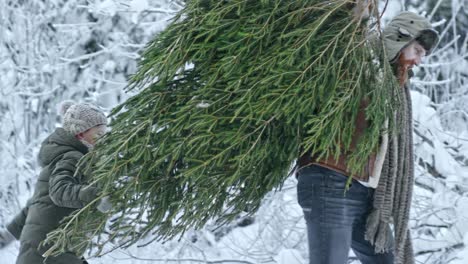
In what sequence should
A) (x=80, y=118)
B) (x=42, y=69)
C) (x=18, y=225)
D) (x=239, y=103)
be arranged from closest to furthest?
(x=239, y=103), (x=80, y=118), (x=18, y=225), (x=42, y=69)

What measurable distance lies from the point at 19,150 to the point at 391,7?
3.95m

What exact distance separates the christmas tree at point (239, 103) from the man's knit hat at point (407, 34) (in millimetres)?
187

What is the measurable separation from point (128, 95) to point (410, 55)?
458 cm

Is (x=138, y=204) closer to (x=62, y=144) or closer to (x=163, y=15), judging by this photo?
(x=62, y=144)

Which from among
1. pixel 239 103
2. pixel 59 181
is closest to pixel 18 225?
pixel 59 181

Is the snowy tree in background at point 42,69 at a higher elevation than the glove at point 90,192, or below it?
higher

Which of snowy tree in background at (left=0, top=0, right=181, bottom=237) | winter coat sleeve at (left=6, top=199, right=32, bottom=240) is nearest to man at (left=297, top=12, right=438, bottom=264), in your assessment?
winter coat sleeve at (left=6, top=199, right=32, bottom=240)

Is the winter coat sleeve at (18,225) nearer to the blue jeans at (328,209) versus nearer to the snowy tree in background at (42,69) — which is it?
the blue jeans at (328,209)

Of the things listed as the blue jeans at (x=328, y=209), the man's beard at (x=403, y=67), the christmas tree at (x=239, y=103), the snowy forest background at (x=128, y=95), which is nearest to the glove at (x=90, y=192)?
the christmas tree at (x=239, y=103)

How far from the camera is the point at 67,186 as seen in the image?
11.7 ft

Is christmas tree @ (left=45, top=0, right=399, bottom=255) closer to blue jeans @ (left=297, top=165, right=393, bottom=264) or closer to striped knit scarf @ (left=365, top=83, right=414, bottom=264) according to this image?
blue jeans @ (left=297, top=165, right=393, bottom=264)

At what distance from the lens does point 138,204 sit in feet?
10.4

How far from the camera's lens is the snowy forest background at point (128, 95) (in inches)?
229

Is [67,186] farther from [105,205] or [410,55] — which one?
[410,55]
